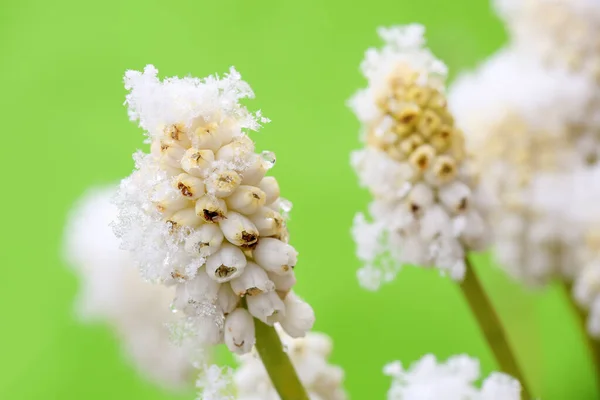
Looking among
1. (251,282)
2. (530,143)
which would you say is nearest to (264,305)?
(251,282)

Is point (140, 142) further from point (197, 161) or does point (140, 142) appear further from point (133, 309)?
point (197, 161)

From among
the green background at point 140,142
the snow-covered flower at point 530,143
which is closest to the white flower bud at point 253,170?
the snow-covered flower at point 530,143

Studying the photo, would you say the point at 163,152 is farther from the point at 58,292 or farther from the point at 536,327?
the point at 58,292

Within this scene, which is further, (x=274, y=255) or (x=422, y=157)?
(x=422, y=157)

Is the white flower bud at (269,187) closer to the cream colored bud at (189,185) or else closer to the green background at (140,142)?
the cream colored bud at (189,185)

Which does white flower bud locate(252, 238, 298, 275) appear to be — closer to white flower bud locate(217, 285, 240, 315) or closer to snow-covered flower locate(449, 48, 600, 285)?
white flower bud locate(217, 285, 240, 315)

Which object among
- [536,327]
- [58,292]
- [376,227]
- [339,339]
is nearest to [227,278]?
[376,227]

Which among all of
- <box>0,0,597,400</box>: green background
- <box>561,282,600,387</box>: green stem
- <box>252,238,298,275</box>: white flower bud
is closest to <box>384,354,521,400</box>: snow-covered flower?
<box>252,238,298,275</box>: white flower bud
